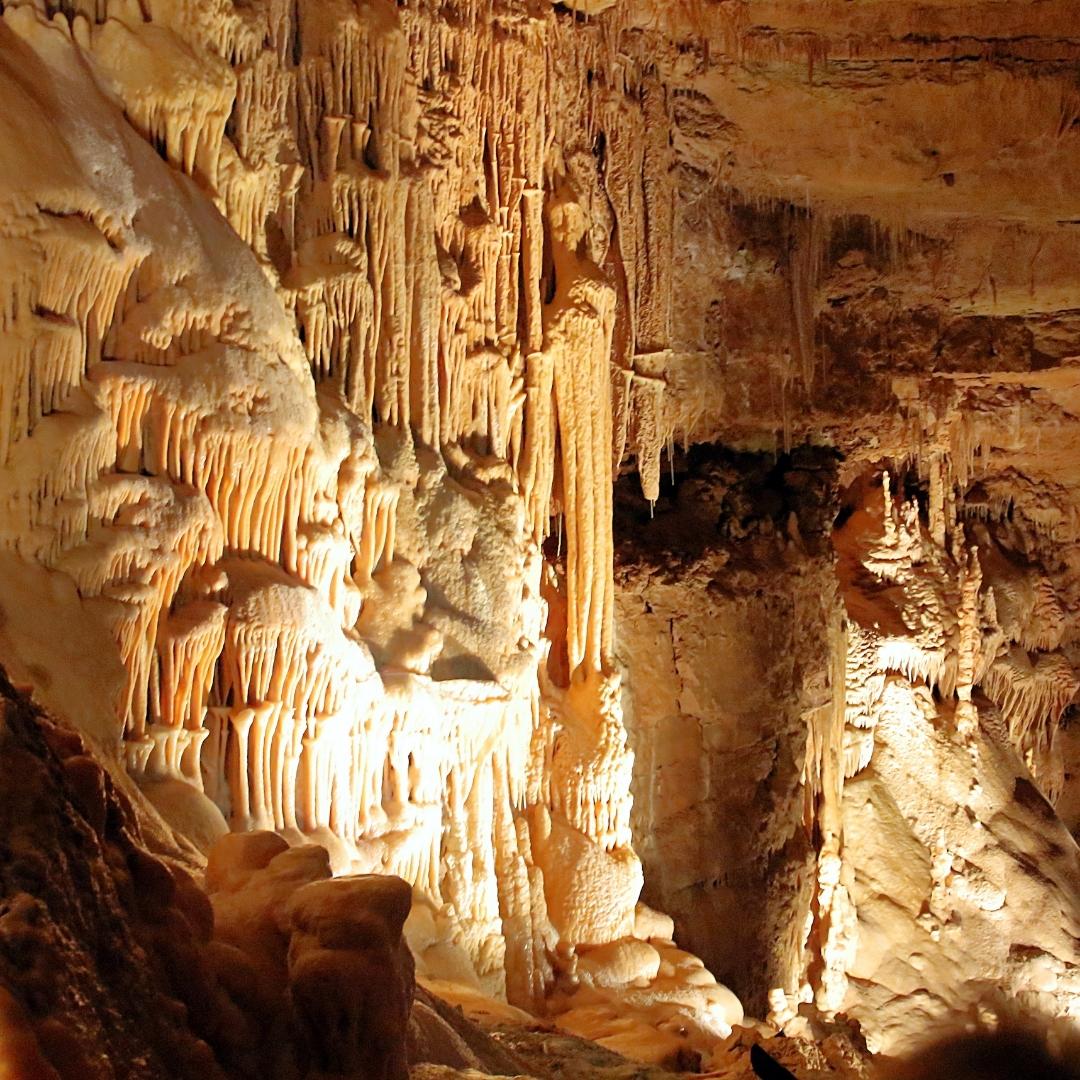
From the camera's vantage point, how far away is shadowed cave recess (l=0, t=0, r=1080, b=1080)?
184 inches

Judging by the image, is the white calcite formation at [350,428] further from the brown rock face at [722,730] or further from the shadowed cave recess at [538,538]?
the brown rock face at [722,730]

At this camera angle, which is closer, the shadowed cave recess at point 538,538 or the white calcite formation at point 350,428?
the shadowed cave recess at point 538,538

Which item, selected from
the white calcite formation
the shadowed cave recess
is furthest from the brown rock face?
the white calcite formation

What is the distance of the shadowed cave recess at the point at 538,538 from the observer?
467 cm

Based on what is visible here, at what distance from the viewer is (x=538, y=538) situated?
364 inches

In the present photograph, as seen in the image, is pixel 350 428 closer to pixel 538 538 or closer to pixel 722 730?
pixel 538 538

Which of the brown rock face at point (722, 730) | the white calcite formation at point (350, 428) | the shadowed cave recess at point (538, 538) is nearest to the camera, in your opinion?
the shadowed cave recess at point (538, 538)

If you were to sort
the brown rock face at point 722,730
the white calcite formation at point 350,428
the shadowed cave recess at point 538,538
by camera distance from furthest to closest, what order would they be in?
the brown rock face at point 722,730 → the white calcite formation at point 350,428 → the shadowed cave recess at point 538,538

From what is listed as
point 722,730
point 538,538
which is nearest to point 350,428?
point 538,538

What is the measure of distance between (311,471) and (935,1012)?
7.72 meters

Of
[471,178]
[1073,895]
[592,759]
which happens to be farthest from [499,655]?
[1073,895]

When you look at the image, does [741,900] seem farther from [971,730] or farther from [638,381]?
[638,381]

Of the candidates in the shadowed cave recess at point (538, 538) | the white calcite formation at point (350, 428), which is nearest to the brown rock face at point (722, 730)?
the shadowed cave recess at point (538, 538)

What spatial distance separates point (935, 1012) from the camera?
37.6 feet
